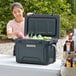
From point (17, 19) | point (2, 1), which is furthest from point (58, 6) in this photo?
point (17, 19)

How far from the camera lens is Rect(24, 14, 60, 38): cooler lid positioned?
2.93m

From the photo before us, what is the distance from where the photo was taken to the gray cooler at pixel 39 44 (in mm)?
2734

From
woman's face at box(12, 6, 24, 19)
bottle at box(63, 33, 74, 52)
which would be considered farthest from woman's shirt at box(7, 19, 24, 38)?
bottle at box(63, 33, 74, 52)

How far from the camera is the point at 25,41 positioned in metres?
2.78

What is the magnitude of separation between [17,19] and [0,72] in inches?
45.7

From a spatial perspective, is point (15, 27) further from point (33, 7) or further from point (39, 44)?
point (33, 7)

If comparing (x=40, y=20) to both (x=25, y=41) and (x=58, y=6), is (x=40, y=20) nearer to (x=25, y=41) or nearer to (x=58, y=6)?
(x=25, y=41)

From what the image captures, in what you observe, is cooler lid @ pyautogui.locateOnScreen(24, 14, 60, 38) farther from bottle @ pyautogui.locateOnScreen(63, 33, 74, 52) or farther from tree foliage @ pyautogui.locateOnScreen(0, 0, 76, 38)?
tree foliage @ pyautogui.locateOnScreen(0, 0, 76, 38)

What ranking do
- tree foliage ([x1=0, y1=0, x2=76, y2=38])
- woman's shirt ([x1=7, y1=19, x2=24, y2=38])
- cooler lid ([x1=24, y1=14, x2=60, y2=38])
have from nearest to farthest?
cooler lid ([x1=24, y1=14, x2=60, y2=38]) → woman's shirt ([x1=7, y1=19, x2=24, y2=38]) → tree foliage ([x1=0, y1=0, x2=76, y2=38])

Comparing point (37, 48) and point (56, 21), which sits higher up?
point (56, 21)

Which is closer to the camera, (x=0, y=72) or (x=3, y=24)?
(x=0, y=72)

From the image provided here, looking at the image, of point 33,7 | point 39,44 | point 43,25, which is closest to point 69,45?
point 39,44

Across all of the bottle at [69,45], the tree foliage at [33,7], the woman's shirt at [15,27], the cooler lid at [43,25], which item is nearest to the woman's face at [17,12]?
the woman's shirt at [15,27]

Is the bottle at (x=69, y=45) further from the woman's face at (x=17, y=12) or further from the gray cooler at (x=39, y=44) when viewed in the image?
the woman's face at (x=17, y=12)
